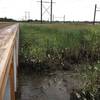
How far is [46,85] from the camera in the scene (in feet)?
32.7

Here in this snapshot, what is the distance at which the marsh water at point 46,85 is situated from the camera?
8.65 metres

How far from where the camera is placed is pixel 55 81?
1053 centimetres

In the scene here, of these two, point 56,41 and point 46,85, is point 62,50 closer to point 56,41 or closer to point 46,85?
Answer: point 56,41

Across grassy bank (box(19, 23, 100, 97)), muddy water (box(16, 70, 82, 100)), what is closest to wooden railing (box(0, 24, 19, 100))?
muddy water (box(16, 70, 82, 100))

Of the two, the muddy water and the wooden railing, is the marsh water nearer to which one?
the muddy water

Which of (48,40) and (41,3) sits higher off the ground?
(41,3)

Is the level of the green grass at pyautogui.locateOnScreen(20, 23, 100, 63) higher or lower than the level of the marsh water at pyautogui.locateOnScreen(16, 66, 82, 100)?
higher

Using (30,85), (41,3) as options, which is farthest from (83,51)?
(41,3)

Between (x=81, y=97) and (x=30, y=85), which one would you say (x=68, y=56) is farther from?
(x=81, y=97)

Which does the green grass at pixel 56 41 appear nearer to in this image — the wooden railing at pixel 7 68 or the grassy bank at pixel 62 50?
the grassy bank at pixel 62 50

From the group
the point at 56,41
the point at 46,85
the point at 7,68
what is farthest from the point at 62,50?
the point at 7,68

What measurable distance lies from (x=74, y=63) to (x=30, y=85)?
13.2ft

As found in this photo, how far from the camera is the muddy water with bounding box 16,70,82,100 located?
8.64m

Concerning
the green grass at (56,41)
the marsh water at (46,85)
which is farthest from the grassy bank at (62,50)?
the marsh water at (46,85)
